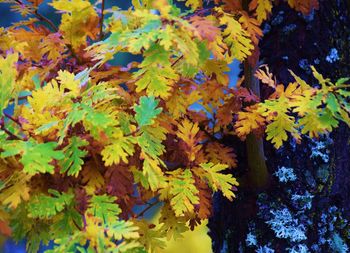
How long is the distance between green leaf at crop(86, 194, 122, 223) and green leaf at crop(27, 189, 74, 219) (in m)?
0.04

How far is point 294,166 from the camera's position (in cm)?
109

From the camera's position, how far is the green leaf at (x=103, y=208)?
2.33 ft

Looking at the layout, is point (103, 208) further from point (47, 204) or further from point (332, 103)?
point (332, 103)

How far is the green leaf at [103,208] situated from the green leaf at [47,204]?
0.04 m

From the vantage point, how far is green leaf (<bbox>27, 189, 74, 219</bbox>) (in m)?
0.69

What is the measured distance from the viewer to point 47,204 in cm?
70

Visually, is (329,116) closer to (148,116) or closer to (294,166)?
(148,116)

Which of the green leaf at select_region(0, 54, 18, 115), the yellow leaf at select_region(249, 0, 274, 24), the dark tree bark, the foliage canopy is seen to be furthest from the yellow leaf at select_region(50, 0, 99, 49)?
the dark tree bark

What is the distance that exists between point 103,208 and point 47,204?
0.09m

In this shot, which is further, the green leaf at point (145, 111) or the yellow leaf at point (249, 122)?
the yellow leaf at point (249, 122)

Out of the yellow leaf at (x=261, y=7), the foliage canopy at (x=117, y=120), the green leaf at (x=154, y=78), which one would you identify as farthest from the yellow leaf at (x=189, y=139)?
the yellow leaf at (x=261, y=7)

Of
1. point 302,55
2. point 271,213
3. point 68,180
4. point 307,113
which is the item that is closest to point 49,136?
point 68,180

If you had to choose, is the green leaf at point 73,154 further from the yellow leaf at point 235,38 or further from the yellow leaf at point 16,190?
the yellow leaf at point 235,38

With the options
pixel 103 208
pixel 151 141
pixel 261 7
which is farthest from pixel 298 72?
pixel 103 208
